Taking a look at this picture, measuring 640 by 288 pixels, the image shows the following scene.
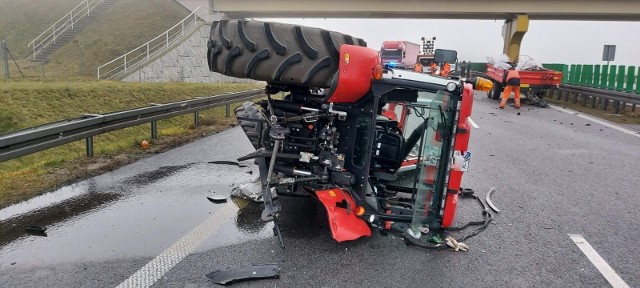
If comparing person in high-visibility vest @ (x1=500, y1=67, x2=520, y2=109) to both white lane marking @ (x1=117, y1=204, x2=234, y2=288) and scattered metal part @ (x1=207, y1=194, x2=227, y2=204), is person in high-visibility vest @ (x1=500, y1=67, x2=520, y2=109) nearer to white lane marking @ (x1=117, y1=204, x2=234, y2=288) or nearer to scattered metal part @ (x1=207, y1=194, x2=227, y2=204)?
scattered metal part @ (x1=207, y1=194, x2=227, y2=204)

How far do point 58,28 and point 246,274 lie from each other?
3677cm

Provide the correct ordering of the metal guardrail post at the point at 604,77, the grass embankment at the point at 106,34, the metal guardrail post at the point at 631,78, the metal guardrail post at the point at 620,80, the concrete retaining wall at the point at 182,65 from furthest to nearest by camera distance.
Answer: the grass embankment at the point at 106,34, the concrete retaining wall at the point at 182,65, the metal guardrail post at the point at 604,77, the metal guardrail post at the point at 620,80, the metal guardrail post at the point at 631,78

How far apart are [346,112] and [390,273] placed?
1570 mm

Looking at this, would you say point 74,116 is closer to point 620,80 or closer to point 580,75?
point 620,80

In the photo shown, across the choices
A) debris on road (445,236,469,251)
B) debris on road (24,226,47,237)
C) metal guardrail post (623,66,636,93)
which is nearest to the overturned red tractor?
debris on road (445,236,469,251)

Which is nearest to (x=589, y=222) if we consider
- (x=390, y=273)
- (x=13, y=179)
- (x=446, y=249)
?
(x=446, y=249)

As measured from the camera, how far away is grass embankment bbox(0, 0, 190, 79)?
27.5 m

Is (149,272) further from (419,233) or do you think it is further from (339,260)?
(419,233)

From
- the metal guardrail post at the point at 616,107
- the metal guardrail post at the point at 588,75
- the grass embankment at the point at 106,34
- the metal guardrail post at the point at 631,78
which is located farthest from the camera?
the grass embankment at the point at 106,34

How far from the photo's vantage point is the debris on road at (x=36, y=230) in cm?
420

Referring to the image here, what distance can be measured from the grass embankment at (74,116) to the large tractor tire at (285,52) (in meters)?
3.17

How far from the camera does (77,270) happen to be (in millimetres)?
3512

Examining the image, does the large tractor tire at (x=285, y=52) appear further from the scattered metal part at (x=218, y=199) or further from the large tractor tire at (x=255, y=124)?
the scattered metal part at (x=218, y=199)

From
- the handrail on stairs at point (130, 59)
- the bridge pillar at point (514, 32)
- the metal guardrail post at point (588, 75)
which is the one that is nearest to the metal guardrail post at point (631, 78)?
the metal guardrail post at point (588, 75)
